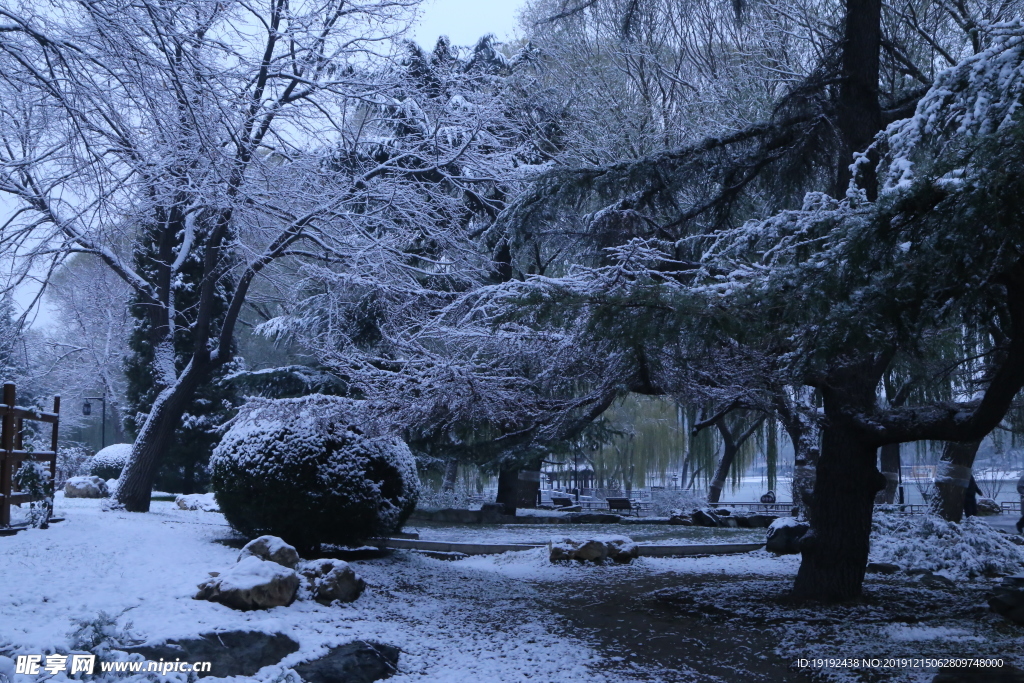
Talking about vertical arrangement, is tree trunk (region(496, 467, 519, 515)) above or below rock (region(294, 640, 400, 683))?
above

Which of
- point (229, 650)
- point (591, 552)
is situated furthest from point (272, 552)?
point (591, 552)

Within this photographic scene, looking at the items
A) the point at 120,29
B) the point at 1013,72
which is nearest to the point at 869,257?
the point at 1013,72

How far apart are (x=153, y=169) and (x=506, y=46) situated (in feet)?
45.0

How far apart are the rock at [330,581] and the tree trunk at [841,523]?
417 cm

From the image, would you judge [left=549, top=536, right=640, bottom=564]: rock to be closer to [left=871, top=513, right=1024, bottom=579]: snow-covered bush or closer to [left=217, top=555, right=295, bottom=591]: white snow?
[left=871, top=513, right=1024, bottom=579]: snow-covered bush

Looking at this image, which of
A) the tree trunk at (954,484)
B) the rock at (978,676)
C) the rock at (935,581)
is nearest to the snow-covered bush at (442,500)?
the tree trunk at (954,484)

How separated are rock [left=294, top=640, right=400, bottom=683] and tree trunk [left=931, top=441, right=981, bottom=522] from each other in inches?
438

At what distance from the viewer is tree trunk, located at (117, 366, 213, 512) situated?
12227 mm

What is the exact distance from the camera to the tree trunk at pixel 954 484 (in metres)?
13.5

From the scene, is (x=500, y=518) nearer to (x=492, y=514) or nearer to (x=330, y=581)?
(x=492, y=514)

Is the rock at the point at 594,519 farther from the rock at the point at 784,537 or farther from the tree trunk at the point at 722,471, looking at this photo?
the tree trunk at the point at 722,471

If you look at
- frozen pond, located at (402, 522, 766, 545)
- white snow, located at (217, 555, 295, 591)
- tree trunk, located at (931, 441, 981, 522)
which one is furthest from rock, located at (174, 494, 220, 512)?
tree trunk, located at (931, 441, 981, 522)

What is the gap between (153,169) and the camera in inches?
307

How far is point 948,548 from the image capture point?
33.1 ft
